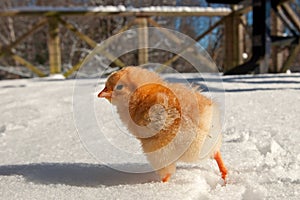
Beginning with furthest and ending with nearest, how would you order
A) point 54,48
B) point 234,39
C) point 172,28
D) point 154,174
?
point 172,28, point 234,39, point 54,48, point 154,174

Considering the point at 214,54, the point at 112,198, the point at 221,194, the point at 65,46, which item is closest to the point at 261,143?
the point at 221,194

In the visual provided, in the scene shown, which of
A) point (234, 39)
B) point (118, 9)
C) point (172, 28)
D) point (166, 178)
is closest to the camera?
point (166, 178)

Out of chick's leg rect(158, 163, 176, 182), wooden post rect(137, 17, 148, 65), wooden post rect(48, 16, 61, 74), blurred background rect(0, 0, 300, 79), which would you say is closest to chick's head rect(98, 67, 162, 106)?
chick's leg rect(158, 163, 176, 182)

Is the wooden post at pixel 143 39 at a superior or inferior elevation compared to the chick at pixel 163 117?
inferior

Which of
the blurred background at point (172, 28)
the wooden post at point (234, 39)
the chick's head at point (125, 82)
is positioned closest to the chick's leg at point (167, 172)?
the chick's head at point (125, 82)

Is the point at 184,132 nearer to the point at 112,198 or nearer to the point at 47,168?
the point at 112,198

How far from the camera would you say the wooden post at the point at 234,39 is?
5996 millimetres

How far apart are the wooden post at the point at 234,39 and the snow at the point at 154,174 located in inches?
142

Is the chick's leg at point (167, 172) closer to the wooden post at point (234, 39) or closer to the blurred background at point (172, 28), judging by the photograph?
the blurred background at point (172, 28)

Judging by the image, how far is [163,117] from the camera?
106 cm

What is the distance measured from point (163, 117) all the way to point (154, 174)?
1.05 feet

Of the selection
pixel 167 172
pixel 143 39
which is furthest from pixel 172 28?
pixel 167 172

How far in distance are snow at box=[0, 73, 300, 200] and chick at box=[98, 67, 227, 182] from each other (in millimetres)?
114

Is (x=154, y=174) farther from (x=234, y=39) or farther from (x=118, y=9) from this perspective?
(x=234, y=39)
